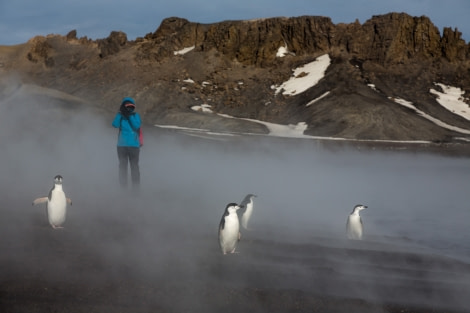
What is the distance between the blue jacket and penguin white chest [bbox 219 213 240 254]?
17.1 ft

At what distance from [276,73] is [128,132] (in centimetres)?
8571

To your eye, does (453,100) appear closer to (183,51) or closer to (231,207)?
(183,51)

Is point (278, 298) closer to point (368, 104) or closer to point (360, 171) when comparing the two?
point (360, 171)

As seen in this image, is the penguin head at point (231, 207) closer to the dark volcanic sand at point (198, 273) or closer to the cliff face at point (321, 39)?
the dark volcanic sand at point (198, 273)

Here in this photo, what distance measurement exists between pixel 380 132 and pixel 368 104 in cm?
722

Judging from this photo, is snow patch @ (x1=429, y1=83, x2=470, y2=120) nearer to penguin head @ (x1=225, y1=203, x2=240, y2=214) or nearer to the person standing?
the person standing

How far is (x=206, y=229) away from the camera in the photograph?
1385 centimetres

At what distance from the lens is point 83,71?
111062 mm

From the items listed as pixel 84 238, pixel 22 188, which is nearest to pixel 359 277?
pixel 84 238


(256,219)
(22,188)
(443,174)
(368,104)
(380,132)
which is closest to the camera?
(256,219)

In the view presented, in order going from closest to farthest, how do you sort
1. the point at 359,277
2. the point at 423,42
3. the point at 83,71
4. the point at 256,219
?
the point at 359,277 → the point at 256,219 → the point at 423,42 → the point at 83,71

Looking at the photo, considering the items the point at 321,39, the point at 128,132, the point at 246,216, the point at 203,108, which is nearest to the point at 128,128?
the point at 128,132

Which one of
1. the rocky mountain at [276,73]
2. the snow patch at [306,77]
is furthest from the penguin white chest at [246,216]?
the snow patch at [306,77]

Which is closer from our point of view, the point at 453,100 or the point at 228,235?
the point at 228,235
